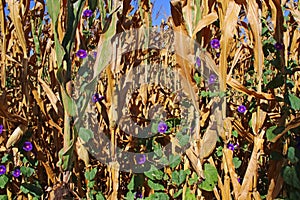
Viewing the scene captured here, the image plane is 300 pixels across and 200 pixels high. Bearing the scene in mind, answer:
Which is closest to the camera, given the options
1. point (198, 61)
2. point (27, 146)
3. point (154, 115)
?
point (198, 61)

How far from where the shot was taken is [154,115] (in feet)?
4.87

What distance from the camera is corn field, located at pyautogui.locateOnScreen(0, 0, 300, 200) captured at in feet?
3.18

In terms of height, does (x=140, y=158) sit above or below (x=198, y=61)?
below

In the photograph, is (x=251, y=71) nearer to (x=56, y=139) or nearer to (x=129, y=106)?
(x=129, y=106)

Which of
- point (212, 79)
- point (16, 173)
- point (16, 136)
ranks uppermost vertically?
point (212, 79)

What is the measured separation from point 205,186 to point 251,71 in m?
0.81

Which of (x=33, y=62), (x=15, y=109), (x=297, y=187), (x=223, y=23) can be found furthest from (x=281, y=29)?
(x=15, y=109)

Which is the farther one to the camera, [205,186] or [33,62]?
[33,62]

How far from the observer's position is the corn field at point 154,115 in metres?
0.97

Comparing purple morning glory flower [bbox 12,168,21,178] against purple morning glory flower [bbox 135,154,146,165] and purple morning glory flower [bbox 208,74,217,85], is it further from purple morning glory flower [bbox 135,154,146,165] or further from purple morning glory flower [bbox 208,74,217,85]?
purple morning glory flower [bbox 208,74,217,85]

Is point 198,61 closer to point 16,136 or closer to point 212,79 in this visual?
point 212,79

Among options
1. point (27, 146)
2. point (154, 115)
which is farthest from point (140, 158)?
point (27, 146)

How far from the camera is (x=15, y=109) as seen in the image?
1.67m

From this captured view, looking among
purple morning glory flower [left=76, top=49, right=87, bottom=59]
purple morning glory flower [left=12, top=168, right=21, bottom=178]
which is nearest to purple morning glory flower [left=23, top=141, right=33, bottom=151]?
purple morning glory flower [left=12, top=168, right=21, bottom=178]
